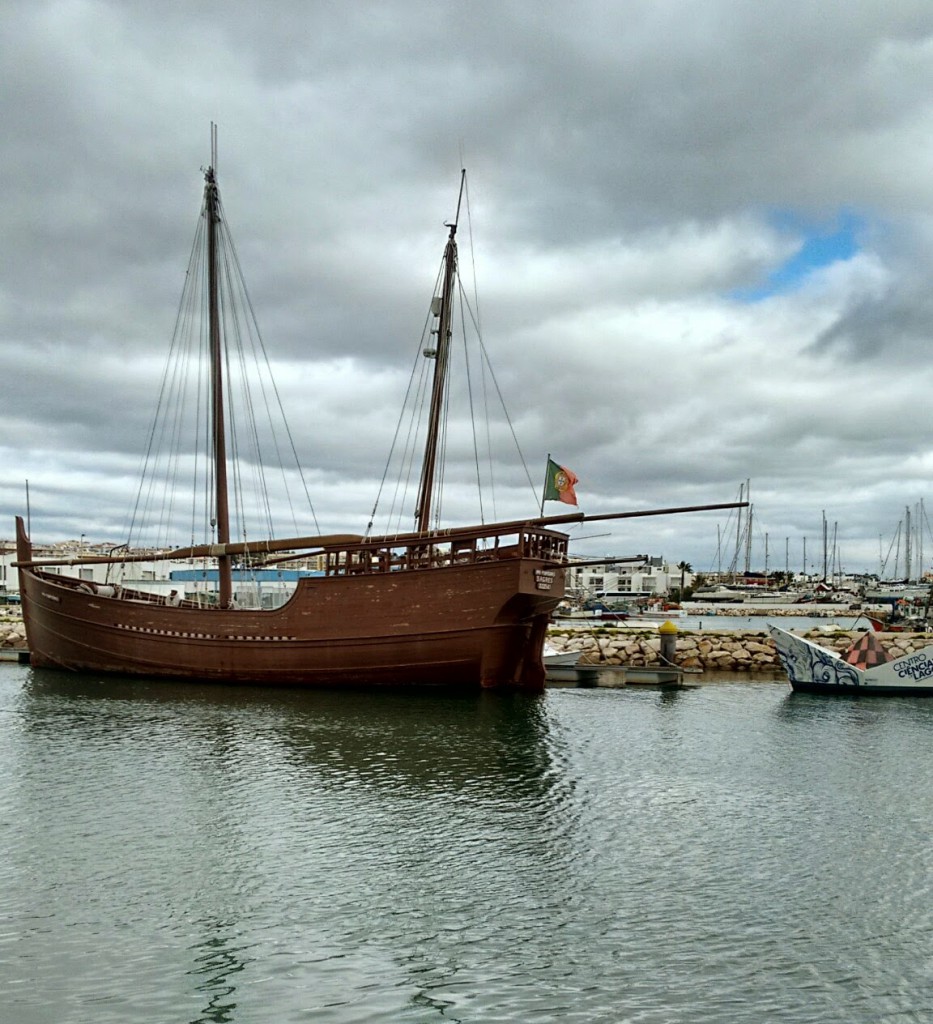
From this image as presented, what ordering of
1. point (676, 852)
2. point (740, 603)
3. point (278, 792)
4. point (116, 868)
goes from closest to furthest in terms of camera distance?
point (116, 868), point (676, 852), point (278, 792), point (740, 603)

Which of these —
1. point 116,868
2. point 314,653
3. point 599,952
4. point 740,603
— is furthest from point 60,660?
point 740,603

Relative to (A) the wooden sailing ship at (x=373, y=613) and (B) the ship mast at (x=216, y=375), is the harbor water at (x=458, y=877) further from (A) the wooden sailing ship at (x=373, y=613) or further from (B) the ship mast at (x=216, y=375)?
(B) the ship mast at (x=216, y=375)

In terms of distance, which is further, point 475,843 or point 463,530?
point 463,530

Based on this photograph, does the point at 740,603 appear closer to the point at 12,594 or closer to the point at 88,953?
the point at 12,594

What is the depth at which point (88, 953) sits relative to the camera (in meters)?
9.52

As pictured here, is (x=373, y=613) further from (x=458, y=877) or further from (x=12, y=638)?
(x=12, y=638)

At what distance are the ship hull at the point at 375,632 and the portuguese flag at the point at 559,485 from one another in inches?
87.9

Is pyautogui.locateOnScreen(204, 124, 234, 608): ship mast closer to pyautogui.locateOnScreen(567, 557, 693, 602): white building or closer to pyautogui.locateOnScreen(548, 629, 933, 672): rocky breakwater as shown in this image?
pyautogui.locateOnScreen(548, 629, 933, 672): rocky breakwater

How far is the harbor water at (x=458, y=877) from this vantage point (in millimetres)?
8797

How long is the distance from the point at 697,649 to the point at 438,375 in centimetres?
2044

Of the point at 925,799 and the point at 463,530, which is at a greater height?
the point at 463,530

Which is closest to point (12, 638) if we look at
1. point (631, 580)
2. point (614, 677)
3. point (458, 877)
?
point (614, 677)

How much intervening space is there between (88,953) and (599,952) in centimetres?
543

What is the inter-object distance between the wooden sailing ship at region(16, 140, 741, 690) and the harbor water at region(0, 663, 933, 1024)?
656cm
